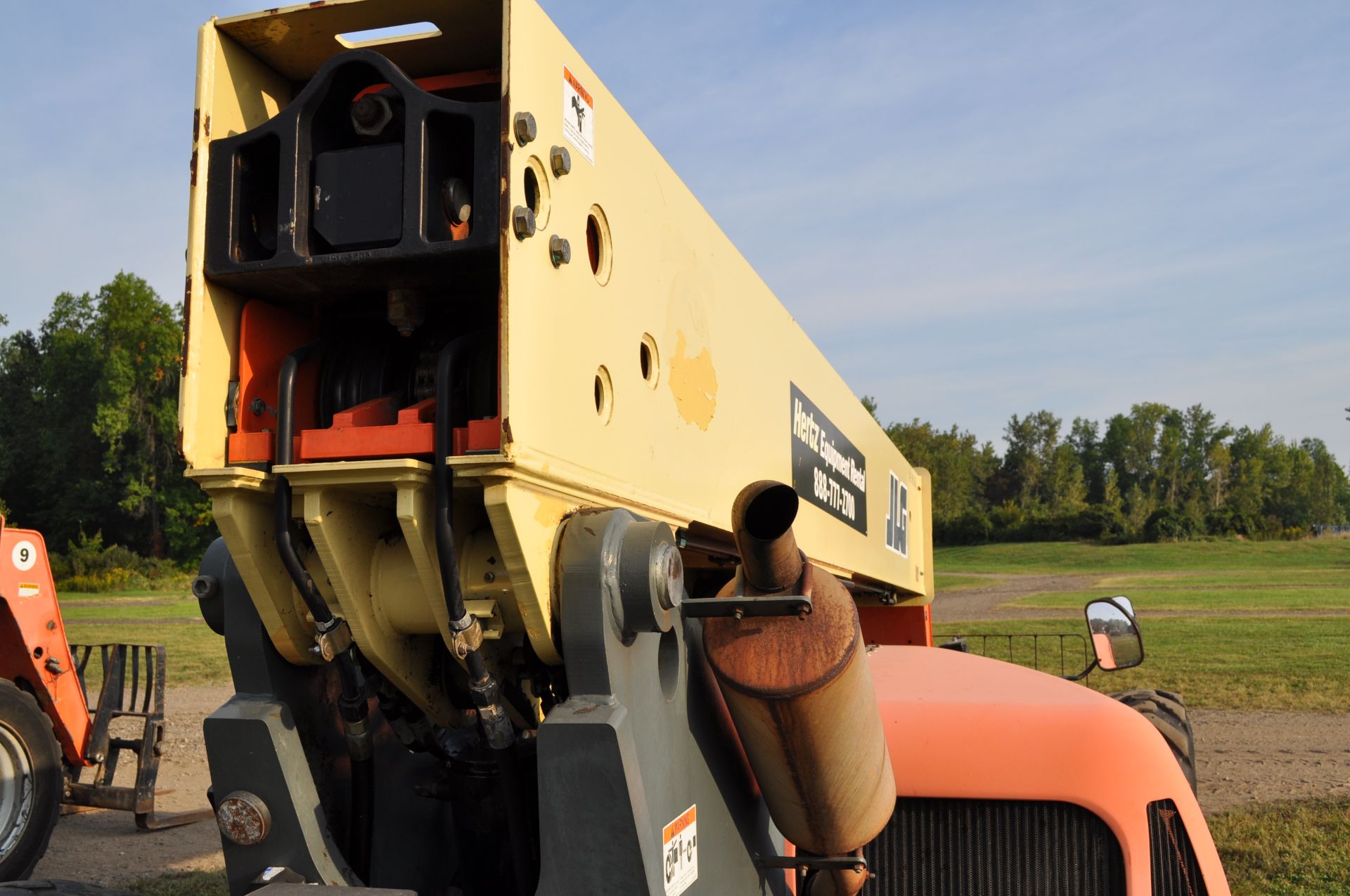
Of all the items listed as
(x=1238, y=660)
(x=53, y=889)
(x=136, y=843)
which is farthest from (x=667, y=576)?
(x=1238, y=660)

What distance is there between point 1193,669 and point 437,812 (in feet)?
49.1

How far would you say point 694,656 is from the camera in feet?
8.59

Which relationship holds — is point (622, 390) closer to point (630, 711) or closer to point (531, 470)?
point (531, 470)

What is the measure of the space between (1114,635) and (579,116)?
344 cm

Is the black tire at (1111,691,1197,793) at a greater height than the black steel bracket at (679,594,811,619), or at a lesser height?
lesser

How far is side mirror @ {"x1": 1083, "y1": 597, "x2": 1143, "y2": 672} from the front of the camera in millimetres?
4613

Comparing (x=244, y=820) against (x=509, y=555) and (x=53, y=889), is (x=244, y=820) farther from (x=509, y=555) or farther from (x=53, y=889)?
(x=509, y=555)

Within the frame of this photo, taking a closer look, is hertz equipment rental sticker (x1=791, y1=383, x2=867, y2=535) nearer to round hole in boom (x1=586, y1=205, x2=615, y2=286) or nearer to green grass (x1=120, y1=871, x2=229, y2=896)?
round hole in boom (x1=586, y1=205, x2=615, y2=286)

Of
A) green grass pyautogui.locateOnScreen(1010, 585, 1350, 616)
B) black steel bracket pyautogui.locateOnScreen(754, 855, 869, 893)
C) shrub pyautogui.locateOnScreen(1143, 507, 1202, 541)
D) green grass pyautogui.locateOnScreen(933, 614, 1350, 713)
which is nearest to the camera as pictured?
black steel bracket pyautogui.locateOnScreen(754, 855, 869, 893)

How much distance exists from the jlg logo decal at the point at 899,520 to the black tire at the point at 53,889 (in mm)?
4920

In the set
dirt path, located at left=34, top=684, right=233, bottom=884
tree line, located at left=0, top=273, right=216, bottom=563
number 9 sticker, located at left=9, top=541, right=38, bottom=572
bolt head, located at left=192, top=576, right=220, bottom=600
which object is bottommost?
dirt path, located at left=34, top=684, right=233, bottom=884

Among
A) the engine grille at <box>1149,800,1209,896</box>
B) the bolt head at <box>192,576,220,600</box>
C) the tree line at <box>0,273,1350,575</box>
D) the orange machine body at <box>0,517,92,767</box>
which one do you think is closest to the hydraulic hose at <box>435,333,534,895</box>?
the bolt head at <box>192,576,220,600</box>

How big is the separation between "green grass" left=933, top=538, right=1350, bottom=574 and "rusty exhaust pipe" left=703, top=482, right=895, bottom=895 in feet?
145

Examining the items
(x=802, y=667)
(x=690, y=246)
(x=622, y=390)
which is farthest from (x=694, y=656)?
(x=690, y=246)
